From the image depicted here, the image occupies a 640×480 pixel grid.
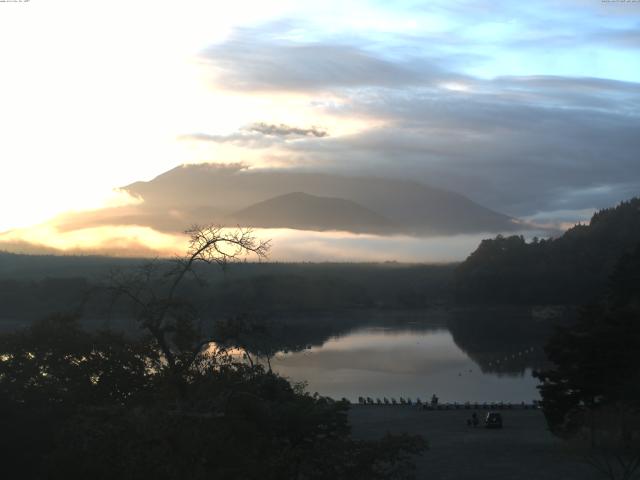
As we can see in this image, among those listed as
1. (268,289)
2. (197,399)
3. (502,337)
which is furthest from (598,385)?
(268,289)

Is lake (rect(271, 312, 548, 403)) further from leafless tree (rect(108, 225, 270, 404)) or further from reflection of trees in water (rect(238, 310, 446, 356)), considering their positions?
leafless tree (rect(108, 225, 270, 404))

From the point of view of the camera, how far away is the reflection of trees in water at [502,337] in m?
45.0

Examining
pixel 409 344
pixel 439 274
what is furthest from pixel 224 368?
pixel 439 274

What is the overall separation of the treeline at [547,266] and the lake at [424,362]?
1778cm

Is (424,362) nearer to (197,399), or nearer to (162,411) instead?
(197,399)

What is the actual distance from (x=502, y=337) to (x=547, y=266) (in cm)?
3246

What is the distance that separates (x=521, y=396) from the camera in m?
33.1

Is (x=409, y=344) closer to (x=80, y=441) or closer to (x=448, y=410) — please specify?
(x=448, y=410)

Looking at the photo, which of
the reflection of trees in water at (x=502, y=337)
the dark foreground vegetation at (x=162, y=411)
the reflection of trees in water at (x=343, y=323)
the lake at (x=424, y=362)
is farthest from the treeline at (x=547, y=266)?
the dark foreground vegetation at (x=162, y=411)

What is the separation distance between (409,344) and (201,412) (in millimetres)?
46598

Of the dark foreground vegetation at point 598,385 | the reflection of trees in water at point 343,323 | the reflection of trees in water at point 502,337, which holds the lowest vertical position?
the reflection of trees in water at point 502,337

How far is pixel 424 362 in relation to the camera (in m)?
45.1

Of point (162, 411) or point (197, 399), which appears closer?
point (162, 411)

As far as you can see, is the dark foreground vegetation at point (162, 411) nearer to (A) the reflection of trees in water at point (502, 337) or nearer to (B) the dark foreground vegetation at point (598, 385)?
(B) the dark foreground vegetation at point (598, 385)
